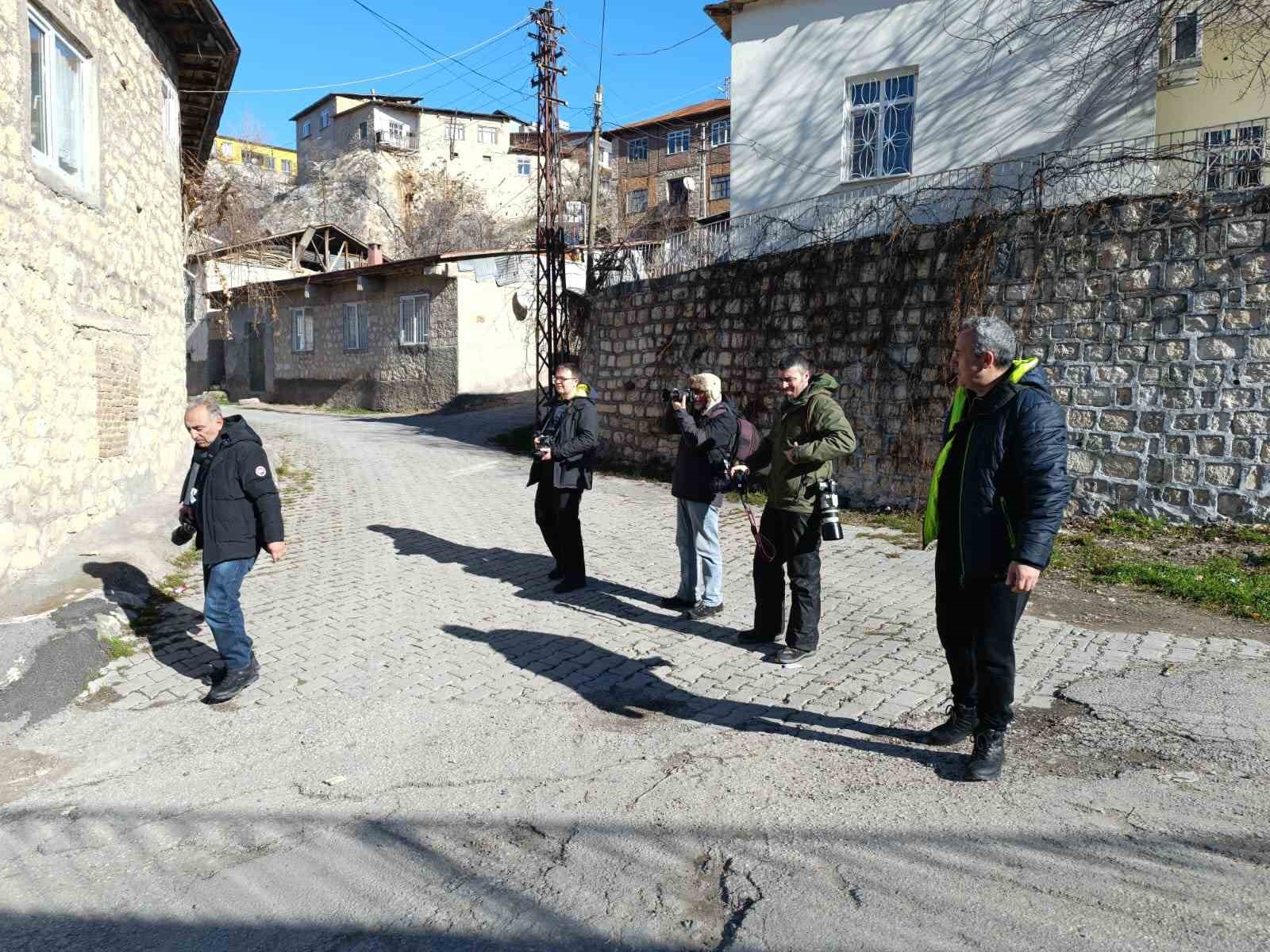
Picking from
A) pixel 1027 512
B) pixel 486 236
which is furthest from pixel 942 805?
pixel 486 236

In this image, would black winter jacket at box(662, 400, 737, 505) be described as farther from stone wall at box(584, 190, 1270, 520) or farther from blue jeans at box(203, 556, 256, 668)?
stone wall at box(584, 190, 1270, 520)

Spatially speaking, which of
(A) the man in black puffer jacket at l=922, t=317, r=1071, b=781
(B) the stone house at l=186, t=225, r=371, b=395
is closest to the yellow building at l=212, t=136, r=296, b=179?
(B) the stone house at l=186, t=225, r=371, b=395

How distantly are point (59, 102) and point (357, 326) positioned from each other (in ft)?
65.7

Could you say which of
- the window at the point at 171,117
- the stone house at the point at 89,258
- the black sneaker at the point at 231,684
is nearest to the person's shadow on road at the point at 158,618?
the black sneaker at the point at 231,684

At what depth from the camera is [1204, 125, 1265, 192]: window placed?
318 inches

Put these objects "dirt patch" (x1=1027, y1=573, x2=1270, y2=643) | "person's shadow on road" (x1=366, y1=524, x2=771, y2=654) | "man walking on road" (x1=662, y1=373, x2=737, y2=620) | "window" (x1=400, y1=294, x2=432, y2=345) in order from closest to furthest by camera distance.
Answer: "dirt patch" (x1=1027, y1=573, x2=1270, y2=643) → "man walking on road" (x1=662, y1=373, x2=737, y2=620) → "person's shadow on road" (x1=366, y1=524, x2=771, y2=654) → "window" (x1=400, y1=294, x2=432, y2=345)

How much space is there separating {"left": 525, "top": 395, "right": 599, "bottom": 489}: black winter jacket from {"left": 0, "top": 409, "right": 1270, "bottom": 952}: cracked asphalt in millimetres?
980

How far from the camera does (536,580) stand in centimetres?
747

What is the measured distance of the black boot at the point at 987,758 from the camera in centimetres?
369

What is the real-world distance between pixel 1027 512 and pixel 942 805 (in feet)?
3.89

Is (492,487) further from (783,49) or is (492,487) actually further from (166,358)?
(783,49)

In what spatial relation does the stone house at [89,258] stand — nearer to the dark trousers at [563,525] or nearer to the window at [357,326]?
the dark trousers at [563,525]

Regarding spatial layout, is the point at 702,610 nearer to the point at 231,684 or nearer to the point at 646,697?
the point at 646,697

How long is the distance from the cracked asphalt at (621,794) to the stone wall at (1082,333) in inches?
→ 132
